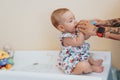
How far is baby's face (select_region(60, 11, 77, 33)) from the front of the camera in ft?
3.20

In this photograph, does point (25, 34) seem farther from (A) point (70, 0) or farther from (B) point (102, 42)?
(B) point (102, 42)

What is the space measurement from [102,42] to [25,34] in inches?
19.0

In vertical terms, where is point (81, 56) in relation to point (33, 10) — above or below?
below

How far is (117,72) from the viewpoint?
1.16 m

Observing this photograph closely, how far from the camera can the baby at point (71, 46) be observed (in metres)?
0.99

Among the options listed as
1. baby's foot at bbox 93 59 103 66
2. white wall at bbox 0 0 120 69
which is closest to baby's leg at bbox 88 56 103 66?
baby's foot at bbox 93 59 103 66

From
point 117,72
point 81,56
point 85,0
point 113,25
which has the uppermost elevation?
point 85,0

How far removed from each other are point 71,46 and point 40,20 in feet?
1.16

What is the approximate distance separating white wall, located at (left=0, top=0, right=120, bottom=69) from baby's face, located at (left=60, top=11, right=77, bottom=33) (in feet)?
0.75

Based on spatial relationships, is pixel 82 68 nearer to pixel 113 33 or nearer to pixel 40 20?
pixel 113 33

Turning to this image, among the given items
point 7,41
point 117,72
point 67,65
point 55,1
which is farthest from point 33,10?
point 117,72

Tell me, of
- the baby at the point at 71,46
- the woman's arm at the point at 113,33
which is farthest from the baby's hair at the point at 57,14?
the woman's arm at the point at 113,33

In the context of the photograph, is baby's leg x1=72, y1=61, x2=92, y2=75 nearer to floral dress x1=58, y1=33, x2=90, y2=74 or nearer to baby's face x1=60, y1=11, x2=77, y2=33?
floral dress x1=58, y1=33, x2=90, y2=74

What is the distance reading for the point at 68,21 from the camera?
0.98m
